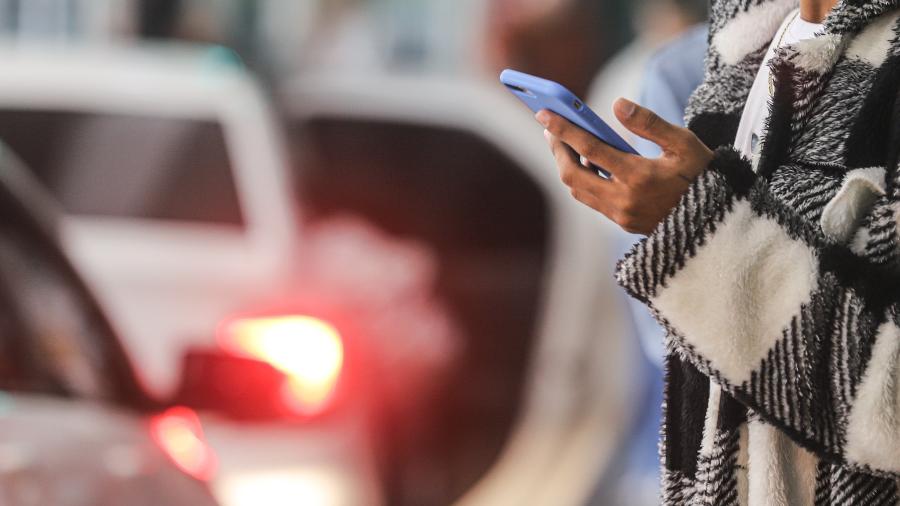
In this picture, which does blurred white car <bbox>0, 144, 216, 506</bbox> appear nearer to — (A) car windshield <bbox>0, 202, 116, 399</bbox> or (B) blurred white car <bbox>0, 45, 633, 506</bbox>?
(A) car windshield <bbox>0, 202, 116, 399</bbox>

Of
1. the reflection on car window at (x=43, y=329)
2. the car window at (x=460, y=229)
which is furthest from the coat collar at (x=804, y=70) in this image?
the car window at (x=460, y=229)

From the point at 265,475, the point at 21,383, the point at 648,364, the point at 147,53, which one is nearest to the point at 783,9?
the point at 21,383

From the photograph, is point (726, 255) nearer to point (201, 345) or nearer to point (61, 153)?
point (201, 345)

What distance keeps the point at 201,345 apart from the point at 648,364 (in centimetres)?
158

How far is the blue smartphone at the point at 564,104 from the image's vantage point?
1075mm

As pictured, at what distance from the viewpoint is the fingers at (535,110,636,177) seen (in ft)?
3.56

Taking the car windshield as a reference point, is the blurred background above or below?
above

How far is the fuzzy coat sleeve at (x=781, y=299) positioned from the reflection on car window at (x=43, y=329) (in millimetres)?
1239

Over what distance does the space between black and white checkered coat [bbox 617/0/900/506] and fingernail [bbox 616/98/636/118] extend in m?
0.09

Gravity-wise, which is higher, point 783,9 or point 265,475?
point 265,475

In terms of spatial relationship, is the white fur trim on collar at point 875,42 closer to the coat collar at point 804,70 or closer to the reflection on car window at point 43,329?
the coat collar at point 804,70

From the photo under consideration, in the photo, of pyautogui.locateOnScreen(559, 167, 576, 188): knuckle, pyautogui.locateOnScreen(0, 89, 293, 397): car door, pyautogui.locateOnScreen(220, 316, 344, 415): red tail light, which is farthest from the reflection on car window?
pyautogui.locateOnScreen(0, 89, 293, 397): car door

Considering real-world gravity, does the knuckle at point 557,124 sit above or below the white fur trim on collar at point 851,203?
above

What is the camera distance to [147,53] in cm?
455
